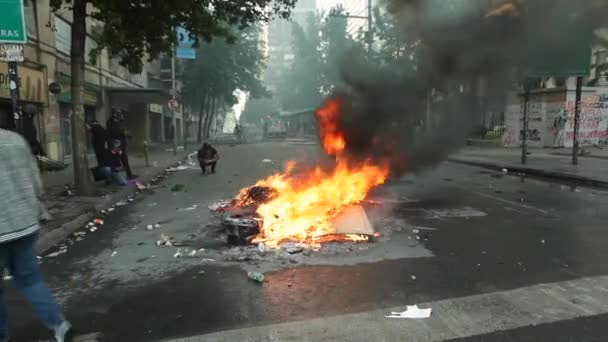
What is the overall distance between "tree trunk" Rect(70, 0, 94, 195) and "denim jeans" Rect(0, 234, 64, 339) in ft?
22.2

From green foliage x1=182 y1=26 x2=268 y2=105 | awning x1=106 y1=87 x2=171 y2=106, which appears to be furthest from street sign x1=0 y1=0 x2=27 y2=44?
green foliage x1=182 y1=26 x2=268 y2=105

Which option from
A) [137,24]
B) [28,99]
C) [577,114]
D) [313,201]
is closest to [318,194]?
[313,201]

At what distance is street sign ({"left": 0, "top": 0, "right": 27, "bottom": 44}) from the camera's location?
6.29 metres

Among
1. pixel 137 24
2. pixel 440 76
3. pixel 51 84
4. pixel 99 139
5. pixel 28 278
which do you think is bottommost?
pixel 28 278

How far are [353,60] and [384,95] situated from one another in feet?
4.58

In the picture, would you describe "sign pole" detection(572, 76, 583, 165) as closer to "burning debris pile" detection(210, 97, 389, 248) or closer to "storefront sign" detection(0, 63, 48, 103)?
"burning debris pile" detection(210, 97, 389, 248)

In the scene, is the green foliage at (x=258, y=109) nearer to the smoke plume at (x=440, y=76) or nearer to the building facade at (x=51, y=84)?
the building facade at (x=51, y=84)

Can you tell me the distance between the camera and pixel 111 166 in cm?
1107

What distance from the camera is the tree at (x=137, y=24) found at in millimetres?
9078

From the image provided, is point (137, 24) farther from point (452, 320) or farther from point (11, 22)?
point (452, 320)

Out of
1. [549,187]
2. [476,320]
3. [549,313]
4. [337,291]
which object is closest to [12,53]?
[337,291]

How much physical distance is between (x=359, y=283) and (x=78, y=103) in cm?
762

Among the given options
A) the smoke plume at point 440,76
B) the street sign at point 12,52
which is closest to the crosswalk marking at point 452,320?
the smoke plume at point 440,76

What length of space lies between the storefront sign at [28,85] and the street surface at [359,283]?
22.7ft
